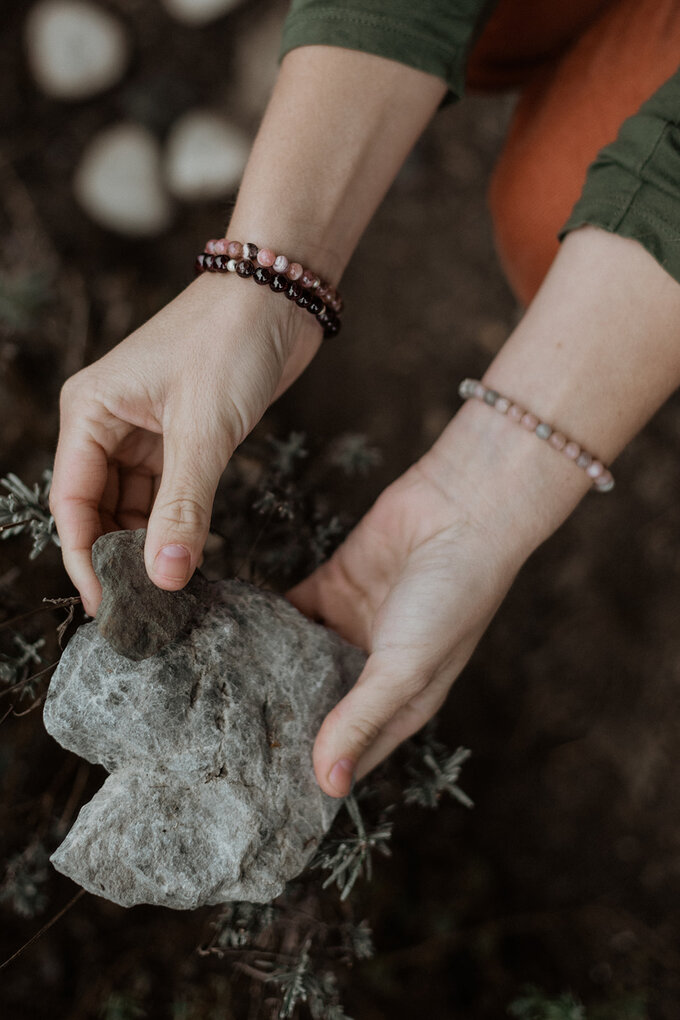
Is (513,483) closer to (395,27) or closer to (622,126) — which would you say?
(622,126)

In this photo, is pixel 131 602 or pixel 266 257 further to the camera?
pixel 266 257

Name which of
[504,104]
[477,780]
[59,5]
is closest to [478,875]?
[477,780]

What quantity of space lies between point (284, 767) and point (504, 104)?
3.15m

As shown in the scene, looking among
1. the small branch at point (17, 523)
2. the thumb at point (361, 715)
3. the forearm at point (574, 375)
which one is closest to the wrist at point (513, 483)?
the forearm at point (574, 375)

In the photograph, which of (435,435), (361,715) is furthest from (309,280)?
(435,435)

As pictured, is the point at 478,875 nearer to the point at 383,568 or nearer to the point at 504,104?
the point at 383,568

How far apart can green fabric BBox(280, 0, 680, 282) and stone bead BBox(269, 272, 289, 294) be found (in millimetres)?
590

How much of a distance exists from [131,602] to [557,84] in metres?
1.95

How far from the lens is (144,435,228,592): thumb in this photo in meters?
1.50

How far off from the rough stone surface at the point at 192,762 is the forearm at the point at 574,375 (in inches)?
28.8

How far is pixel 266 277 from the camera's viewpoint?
1.77 metres

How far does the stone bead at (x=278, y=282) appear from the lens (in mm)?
1776

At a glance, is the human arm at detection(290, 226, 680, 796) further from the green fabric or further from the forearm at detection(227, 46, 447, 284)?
the forearm at detection(227, 46, 447, 284)

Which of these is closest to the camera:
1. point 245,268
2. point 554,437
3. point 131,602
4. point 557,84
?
point 131,602
